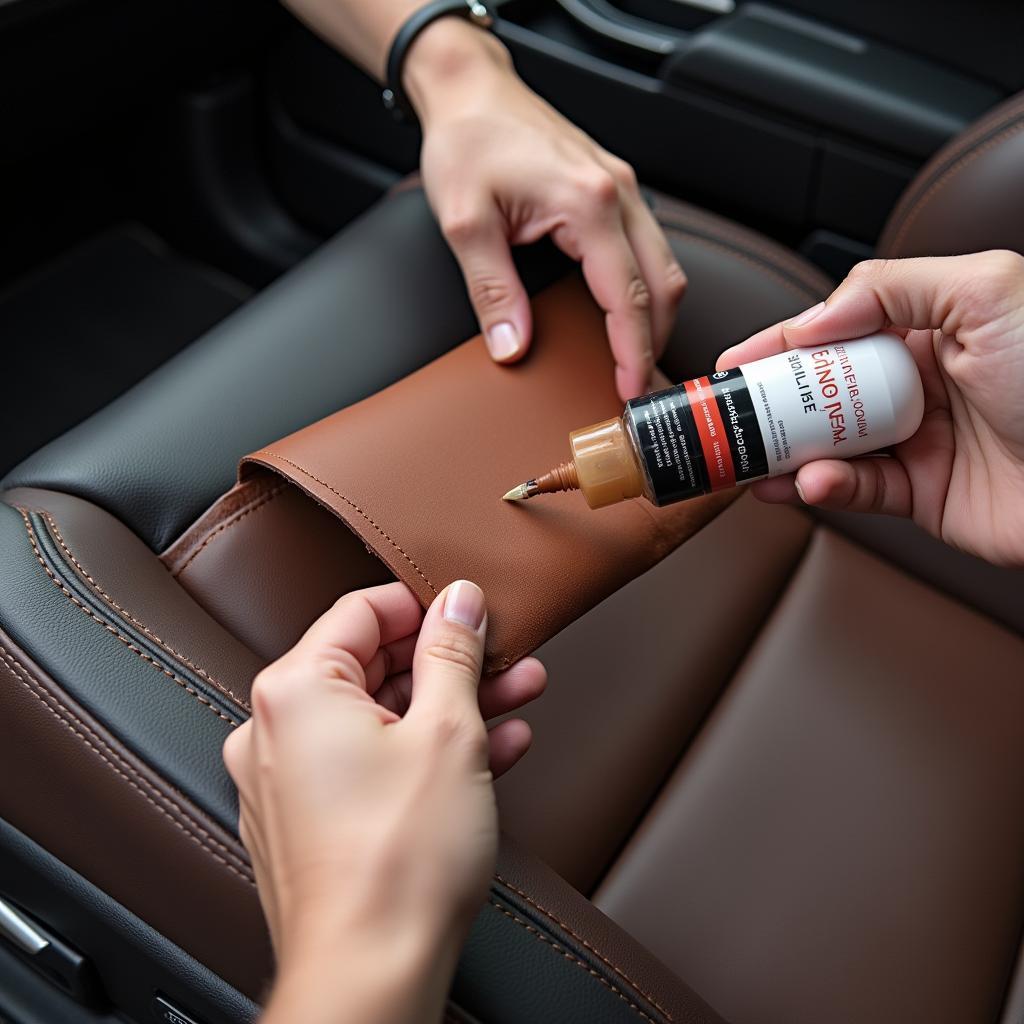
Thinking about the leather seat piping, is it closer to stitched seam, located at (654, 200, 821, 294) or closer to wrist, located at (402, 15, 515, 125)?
stitched seam, located at (654, 200, 821, 294)

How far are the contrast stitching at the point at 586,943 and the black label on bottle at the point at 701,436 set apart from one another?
0.88ft

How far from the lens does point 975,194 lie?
915 mm

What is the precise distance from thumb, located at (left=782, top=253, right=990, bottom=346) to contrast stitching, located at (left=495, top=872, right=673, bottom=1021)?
396 millimetres

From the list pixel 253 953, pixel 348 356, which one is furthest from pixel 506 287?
pixel 253 953

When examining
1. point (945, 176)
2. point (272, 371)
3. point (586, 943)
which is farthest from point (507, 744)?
point (945, 176)

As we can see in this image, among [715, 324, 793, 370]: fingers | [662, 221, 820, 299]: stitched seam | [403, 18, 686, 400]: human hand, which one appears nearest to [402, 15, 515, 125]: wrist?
[403, 18, 686, 400]: human hand

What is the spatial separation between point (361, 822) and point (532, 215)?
1.84ft

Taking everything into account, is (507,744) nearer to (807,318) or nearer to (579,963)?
(579,963)

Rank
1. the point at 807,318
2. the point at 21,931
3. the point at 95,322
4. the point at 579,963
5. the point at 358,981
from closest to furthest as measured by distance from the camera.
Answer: the point at 358,981 → the point at 579,963 → the point at 807,318 → the point at 21,931 → the point at 95,322

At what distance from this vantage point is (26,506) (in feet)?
2.45

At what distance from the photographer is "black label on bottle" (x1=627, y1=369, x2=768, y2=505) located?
2.27 ft

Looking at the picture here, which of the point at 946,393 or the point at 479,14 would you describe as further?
the point at 479,14

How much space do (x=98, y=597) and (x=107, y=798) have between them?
13 cm

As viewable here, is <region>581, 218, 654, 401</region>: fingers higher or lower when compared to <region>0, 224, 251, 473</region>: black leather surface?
higher
